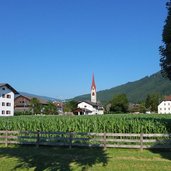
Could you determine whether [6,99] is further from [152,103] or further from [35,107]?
[152,103]

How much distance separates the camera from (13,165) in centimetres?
1462

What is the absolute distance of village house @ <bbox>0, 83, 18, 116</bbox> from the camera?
95562 mm

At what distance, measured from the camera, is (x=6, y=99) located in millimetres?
97250


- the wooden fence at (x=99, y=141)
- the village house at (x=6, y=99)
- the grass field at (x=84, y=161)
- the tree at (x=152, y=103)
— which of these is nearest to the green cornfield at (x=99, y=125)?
the wooden fence at (x=99, y=141)

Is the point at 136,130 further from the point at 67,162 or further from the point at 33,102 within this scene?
the point at 33,102

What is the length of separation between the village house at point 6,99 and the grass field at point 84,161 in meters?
79.7

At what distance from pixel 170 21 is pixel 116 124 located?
350 inches

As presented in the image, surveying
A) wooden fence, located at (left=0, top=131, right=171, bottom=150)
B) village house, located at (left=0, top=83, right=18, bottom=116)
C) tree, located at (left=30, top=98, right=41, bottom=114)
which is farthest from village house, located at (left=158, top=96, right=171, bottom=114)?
wooden fence, located at (left=0, top=131, right=171, bottom=150)

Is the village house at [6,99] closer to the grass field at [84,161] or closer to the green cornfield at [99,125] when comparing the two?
the green cornfield at [99,125]

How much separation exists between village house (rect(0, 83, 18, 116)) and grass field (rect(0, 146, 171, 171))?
79718 mm

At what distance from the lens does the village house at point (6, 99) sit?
3762 inches

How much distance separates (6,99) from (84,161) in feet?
279

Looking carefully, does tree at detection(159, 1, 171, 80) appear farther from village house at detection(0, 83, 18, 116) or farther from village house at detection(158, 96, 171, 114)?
village house at detection(158, 96, 171, 114)

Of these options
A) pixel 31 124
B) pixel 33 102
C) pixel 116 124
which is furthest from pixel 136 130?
pixel 33 102
